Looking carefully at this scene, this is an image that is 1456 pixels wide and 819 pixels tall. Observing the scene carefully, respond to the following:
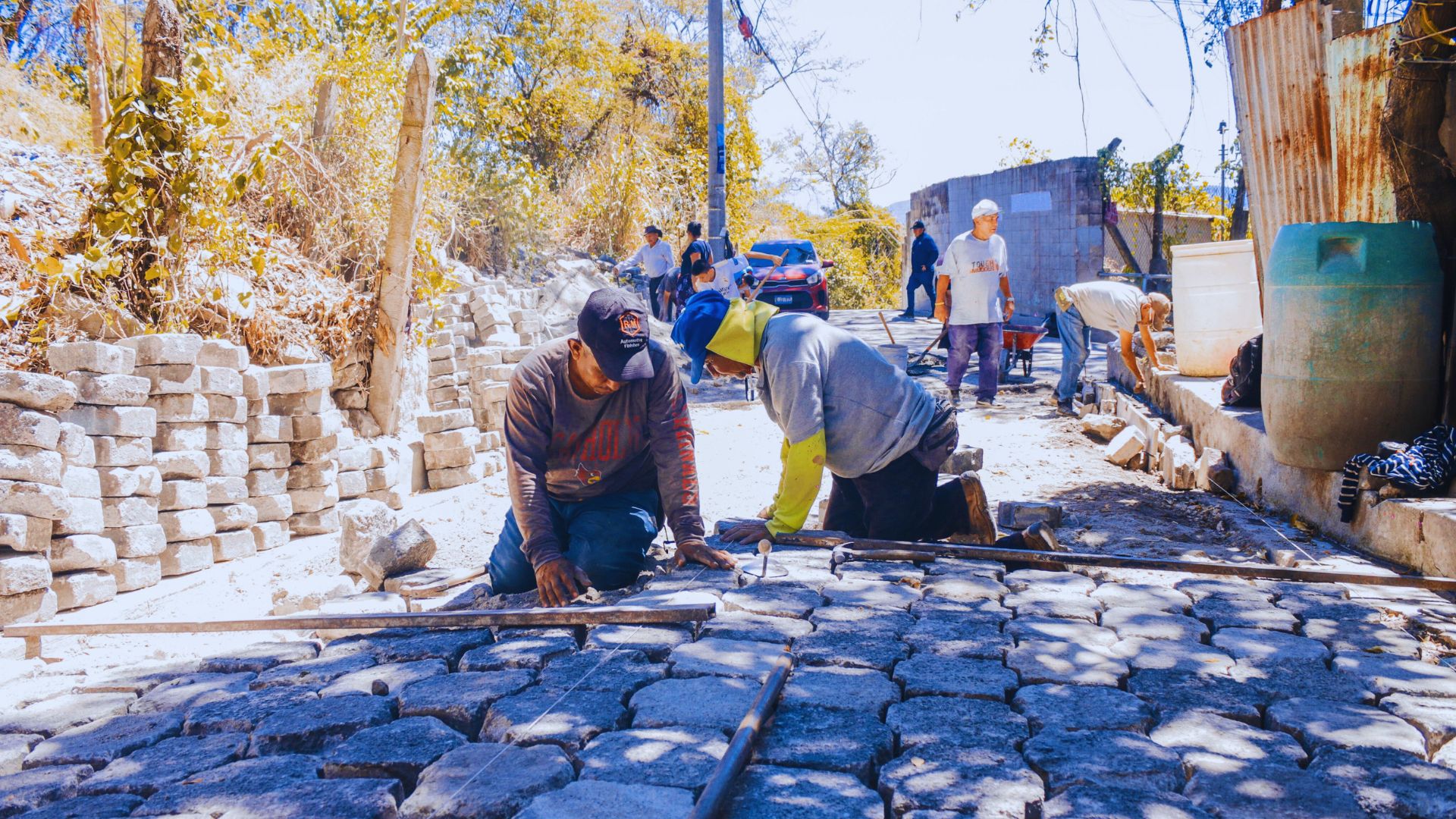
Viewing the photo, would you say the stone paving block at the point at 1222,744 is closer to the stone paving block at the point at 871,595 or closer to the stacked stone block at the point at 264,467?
the stone paving block at the point at 871,595

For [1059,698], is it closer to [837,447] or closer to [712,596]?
[712,596]

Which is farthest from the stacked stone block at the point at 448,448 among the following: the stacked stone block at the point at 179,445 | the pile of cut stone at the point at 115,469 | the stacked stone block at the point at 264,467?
the pile of cut stone at the point at 115,469

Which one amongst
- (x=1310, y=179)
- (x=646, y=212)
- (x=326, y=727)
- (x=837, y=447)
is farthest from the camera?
(x=646, y=212)

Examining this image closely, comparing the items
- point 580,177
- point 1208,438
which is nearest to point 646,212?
point 580,177

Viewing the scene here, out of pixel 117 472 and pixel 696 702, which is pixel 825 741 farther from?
pixel 117 472

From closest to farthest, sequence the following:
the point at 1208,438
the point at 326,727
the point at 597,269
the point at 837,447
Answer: the point at 326,727 < the point at 837,447 < the point at 1208,438 < the point at 597,269

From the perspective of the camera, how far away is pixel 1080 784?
223 cm

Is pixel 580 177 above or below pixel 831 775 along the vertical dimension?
above

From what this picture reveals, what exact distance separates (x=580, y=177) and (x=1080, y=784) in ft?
53.7

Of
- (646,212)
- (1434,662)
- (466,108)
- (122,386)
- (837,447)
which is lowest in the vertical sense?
(1434,662)

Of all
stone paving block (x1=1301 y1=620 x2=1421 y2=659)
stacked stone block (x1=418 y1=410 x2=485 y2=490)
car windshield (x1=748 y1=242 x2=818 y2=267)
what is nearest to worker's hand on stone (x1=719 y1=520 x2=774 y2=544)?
stone paving block (x1=1301 y1=620 x2=1421 y2=659)

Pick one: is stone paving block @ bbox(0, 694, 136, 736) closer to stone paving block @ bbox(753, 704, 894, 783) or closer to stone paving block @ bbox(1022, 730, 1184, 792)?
stone paving block @ bbox(753, 704, 894, 783)

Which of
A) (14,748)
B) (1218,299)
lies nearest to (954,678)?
(14,748)

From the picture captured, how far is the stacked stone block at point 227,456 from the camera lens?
19.4 feet
